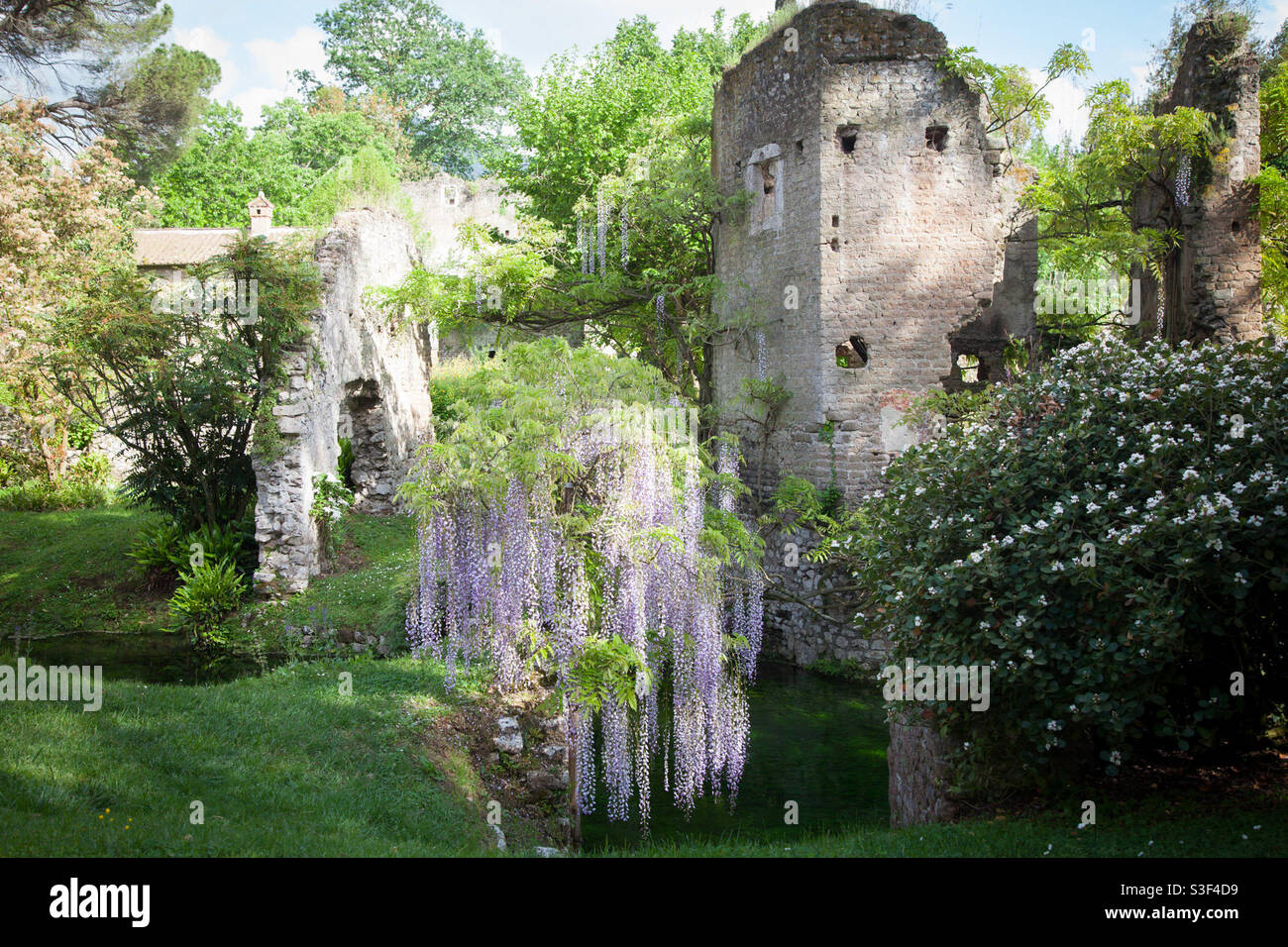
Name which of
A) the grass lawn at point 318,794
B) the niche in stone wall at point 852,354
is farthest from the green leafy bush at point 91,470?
the niche in stone wall at point 852,354

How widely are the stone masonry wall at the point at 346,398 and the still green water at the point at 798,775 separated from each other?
21.1 feet

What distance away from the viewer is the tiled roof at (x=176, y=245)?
2511 cm

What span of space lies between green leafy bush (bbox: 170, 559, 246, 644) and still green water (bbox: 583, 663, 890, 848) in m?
6.38

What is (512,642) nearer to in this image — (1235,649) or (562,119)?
(1235,649)

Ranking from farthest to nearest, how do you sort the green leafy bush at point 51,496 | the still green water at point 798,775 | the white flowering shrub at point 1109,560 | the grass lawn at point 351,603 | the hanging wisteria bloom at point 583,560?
the green leafy bush at point 51,496 → the grass lawn at point 351,603 → the still green water at point 798,775 → the hanging wisteria bloom at point 583,560 → the white flowering shrub at point 1109,560

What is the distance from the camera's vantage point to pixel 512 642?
268 inches

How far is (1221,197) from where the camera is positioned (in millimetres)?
12172

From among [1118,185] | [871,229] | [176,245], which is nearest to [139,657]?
[871,229]

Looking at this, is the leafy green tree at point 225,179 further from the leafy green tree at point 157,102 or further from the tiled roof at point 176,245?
the leafy green tree at point 157,102

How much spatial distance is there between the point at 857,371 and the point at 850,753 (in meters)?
4.97

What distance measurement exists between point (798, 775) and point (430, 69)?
33.1 m

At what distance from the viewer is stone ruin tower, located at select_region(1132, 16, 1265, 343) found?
12.0 m
